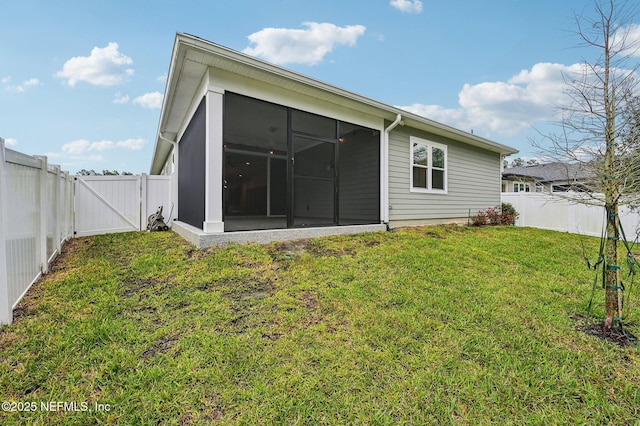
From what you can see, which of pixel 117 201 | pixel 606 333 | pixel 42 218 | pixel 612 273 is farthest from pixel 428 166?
pixel 117 201

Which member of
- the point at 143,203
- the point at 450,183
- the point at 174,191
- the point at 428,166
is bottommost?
the point at 143,203

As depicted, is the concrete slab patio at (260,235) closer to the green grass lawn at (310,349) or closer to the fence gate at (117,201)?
the green grass lawn at (310,349)

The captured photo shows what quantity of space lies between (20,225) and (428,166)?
814cm

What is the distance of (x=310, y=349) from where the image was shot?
6.42ft

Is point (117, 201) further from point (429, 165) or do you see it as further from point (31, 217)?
point (429, 165)

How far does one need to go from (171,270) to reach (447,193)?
25.4 ft

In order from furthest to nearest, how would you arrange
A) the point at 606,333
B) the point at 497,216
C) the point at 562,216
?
the point at 497,216 → the point at 562,216 → the point at 606,333

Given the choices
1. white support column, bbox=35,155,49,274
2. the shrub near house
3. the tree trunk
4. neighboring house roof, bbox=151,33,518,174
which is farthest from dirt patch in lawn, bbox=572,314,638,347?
the shrub near house

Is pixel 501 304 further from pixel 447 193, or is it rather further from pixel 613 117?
pixel 447 193

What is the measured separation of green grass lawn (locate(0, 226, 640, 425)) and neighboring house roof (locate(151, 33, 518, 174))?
10.0 ft

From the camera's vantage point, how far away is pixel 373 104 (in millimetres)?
6043

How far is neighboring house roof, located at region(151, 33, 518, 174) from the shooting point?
3.96m

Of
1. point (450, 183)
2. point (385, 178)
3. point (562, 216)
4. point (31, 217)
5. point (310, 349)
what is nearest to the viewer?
point (310, 349)

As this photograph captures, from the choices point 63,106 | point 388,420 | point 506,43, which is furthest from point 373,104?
point 63,106
